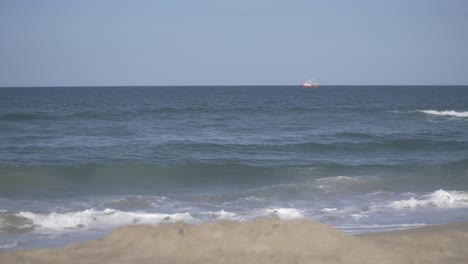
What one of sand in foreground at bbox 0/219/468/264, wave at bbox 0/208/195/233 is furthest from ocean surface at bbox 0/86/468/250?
sand in foreground at bbox 0/219/468/264

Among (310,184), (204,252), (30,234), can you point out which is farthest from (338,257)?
(310,184)

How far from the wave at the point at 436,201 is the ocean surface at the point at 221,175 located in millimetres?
29

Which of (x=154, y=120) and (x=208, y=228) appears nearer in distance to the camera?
(x=208, y=228)

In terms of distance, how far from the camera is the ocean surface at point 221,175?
1031 cm

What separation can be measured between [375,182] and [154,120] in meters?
21.2

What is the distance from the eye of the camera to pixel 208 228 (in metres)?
6.24

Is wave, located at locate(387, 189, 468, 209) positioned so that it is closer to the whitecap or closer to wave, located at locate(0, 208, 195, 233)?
the whitecap

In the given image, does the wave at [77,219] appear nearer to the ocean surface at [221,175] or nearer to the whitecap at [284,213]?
the ocean surface at [221,175]

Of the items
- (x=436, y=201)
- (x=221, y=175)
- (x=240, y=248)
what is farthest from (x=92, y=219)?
(x=436, y=201)

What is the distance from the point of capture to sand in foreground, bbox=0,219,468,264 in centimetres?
573

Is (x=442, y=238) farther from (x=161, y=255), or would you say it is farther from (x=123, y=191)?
(x=123, y=191)

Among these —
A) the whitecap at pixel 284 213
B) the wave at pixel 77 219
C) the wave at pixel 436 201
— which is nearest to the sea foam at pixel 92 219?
the wave at pixel 77 219

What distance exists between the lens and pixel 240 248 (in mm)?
5938

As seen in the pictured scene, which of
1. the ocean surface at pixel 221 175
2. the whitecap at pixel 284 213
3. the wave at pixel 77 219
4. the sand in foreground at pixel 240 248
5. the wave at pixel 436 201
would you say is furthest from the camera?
the wave at pixel 436 201
